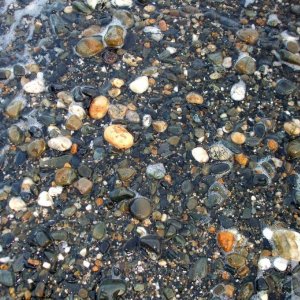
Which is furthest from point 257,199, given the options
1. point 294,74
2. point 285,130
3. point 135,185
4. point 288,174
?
point 294,74

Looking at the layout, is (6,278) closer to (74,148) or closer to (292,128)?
(74,148)

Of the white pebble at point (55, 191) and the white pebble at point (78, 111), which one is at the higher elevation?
the white pebble at point (78, 111)

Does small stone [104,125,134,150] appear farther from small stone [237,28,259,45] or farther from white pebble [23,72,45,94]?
small stone [237,28,259,45]

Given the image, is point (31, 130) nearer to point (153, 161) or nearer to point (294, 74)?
point (153, 161)

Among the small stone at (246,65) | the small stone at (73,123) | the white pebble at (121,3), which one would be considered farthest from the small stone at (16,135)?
the small stone at (246,65)

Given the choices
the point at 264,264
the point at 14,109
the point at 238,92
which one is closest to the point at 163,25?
the point at 238,92

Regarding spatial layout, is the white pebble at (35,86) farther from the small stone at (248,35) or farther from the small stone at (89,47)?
the small stone at (248,35)
